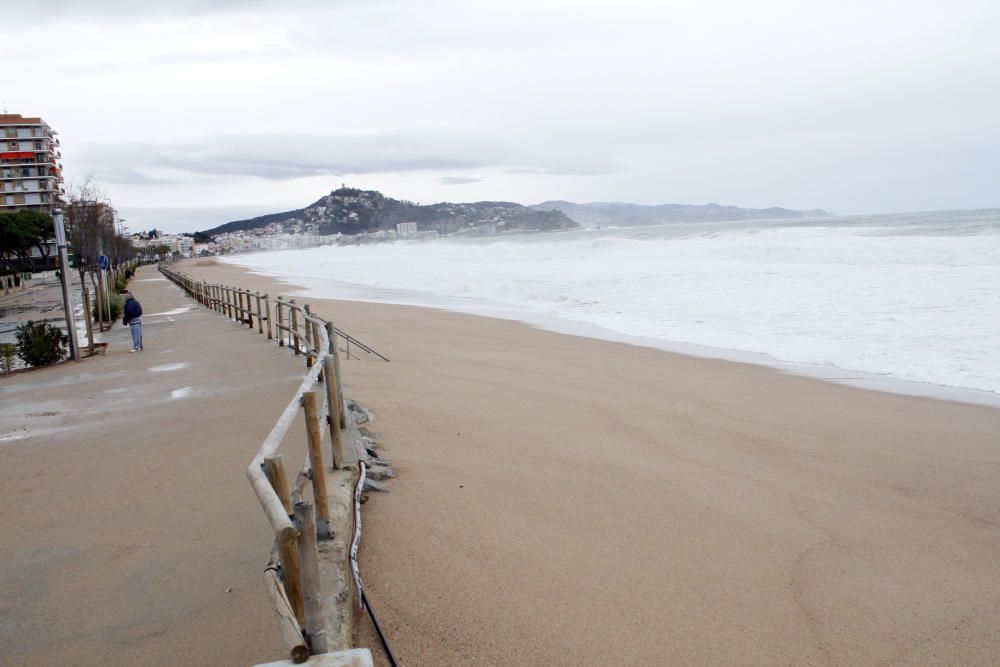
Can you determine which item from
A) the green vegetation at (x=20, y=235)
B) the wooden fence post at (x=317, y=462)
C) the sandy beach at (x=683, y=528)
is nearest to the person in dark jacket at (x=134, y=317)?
the sandy beach at (x=683, y=528)

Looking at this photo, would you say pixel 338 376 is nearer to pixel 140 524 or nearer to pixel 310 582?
pixel 140 524

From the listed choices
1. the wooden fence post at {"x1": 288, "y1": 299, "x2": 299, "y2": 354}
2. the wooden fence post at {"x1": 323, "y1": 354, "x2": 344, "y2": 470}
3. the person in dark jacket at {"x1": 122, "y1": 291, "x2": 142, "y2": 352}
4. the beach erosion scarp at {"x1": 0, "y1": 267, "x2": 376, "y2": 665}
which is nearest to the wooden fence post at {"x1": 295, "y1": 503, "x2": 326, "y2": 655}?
the beach erosion scarp at {"x1": 0, "y1": 267, "x2": 376, "y2": 665}

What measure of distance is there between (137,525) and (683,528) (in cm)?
357

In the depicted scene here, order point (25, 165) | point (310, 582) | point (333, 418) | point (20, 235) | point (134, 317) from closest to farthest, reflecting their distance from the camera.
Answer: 1. point (310, 582)
2. point (333, 418)
3. point (134, 317)
4. point (20, 235)
5. point (25, 165)

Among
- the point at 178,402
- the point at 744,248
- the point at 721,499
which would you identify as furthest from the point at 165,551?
the point at 744,248

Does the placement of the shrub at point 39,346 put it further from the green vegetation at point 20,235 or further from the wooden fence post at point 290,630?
the green vegetation at point 20,235

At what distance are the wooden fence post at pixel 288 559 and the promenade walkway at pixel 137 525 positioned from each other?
1.12 metres

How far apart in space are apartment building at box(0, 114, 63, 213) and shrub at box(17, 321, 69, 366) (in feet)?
248

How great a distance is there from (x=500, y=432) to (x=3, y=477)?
164 inches

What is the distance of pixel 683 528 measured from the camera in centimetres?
471

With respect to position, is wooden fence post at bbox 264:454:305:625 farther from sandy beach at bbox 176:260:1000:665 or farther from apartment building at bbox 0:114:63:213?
apartment building at bbox 0:114:63:213

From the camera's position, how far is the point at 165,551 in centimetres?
430

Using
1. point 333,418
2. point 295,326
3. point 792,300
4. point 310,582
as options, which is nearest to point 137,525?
point 333,418

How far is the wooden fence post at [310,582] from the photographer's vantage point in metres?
2.27
